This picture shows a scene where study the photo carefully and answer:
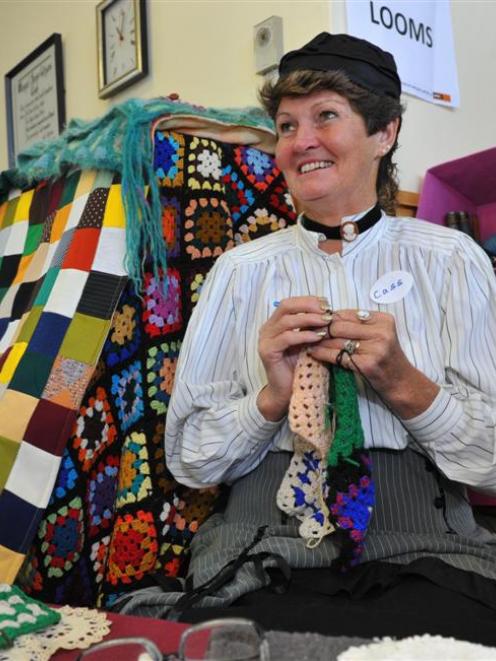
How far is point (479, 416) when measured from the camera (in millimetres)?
942

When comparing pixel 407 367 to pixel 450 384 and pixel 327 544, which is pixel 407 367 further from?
pixel 327 544

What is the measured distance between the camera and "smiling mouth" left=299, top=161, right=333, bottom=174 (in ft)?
3.47

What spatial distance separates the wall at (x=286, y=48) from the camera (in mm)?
1478

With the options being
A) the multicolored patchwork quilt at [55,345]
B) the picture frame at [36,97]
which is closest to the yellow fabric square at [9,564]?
the multicolored patchwork quilt at [55,345]

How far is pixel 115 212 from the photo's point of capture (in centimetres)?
118

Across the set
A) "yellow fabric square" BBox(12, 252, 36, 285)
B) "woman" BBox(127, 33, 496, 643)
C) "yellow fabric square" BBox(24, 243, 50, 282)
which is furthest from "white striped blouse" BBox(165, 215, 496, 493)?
"yellow fabric square" BBox(12, 252, 36, 285)

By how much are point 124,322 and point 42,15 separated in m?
1.77

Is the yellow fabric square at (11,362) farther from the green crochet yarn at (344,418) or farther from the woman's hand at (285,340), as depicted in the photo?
the green crochet yarn at (344,418)

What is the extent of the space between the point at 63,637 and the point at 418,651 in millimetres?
335

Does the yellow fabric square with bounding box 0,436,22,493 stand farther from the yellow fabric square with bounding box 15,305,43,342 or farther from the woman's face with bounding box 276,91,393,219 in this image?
the woman's face with bounding box 276,91,393,219

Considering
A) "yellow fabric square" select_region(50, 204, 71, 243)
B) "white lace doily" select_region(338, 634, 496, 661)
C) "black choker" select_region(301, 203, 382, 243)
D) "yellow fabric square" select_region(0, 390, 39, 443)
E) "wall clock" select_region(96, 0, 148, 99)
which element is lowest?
"white lace doily" select_region(338, 634, 496, 661)

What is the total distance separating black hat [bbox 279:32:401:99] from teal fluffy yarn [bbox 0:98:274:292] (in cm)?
25

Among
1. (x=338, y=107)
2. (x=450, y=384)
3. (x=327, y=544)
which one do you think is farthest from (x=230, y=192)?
(x=327, y=544)

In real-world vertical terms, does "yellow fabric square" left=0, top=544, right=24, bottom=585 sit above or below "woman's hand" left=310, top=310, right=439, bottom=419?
below
